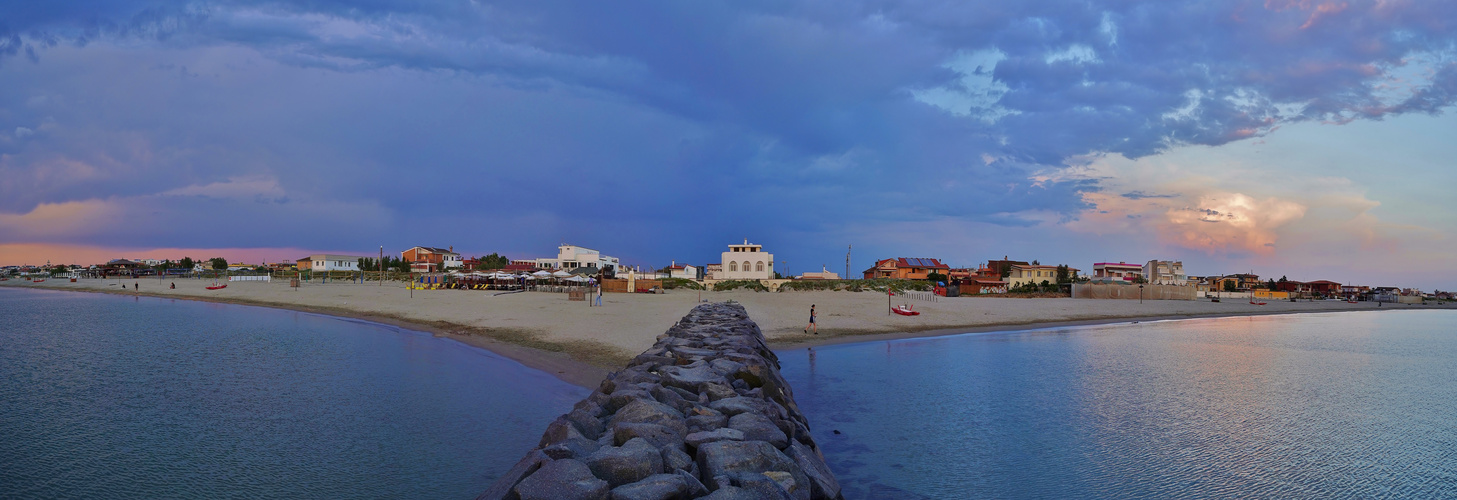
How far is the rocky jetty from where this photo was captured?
4.93 metres

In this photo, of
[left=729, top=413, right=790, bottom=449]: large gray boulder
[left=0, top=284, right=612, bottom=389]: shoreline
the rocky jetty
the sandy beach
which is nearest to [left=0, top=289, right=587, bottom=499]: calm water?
[left=0, top=284, right=612, bottom=389]: shoreline

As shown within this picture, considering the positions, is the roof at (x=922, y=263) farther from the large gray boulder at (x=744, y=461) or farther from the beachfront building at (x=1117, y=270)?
the large gray boulder at (x=744, y=461)

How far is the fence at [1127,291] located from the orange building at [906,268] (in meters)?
28.7

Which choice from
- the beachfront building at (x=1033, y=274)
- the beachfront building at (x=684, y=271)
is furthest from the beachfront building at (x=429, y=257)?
the beachfront building at (x=1033, y=274)

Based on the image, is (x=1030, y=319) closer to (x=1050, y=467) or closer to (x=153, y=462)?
(x=1050, y=467)

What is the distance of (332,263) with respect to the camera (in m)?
108

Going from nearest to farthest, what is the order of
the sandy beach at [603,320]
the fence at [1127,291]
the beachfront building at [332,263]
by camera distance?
1. the sandy beach at [603,320]
2. the fence at [1127,291]
3. the beachfront building at [332,263]

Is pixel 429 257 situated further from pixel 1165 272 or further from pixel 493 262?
pixel 1165 272

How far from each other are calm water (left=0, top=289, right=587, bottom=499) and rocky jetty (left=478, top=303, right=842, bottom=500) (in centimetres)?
240

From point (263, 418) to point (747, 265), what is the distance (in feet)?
249

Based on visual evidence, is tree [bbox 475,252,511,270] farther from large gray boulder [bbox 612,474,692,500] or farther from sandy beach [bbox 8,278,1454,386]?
large gray boulder [bbox 612,474,692,500]

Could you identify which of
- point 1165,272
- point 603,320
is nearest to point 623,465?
point 603,320

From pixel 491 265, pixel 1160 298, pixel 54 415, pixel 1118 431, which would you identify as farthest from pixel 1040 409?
pixel 491 265

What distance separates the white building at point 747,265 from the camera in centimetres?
8662
